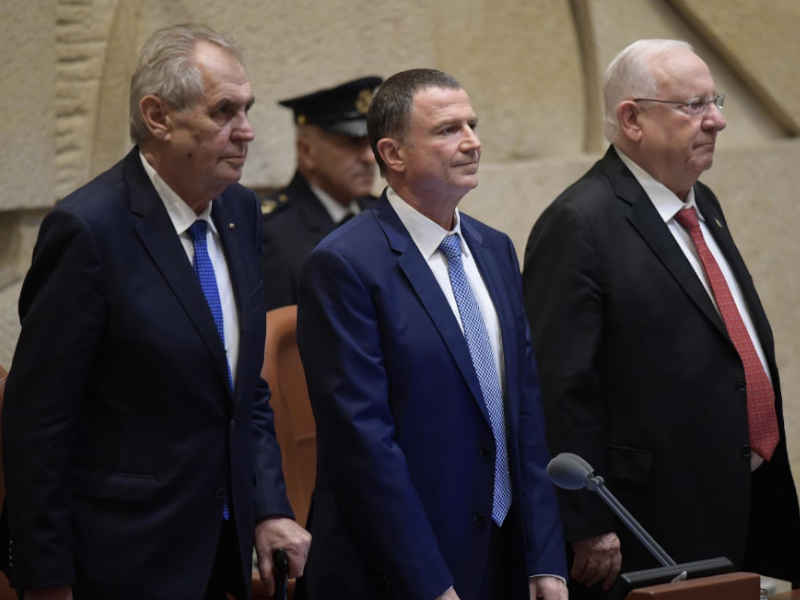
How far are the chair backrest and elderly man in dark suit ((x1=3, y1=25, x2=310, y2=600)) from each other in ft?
2.17

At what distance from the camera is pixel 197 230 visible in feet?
7.30

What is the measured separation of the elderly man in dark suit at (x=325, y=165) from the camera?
3.71m

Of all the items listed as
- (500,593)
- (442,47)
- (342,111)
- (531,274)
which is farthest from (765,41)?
(500,593)

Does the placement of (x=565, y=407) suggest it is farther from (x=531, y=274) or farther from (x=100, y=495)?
(x=100, y=495)

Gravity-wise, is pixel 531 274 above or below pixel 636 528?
above

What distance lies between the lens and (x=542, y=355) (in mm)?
2713

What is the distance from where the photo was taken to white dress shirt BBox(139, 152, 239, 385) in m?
2.20

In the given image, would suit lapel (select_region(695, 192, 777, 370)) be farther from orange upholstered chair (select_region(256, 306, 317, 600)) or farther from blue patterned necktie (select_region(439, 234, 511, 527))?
orange upholstered chair (select_region(256, 306, 317, 600))

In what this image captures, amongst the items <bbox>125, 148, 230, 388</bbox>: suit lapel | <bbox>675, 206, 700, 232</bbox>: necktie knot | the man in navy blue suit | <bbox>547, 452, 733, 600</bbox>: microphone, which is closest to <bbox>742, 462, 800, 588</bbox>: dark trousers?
<bbox>675, 206, 700, 232</bbox>: necktie knot

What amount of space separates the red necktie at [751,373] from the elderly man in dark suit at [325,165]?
127cm

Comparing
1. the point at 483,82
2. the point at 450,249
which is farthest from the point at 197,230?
the point at 483,82

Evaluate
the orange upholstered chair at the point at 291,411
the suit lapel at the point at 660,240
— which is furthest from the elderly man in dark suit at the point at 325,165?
the suit lapel at the point at 660,240

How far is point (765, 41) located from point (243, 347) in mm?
3128

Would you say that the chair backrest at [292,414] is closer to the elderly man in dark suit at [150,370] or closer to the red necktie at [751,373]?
the elderly man in dark suit at [150,370]
